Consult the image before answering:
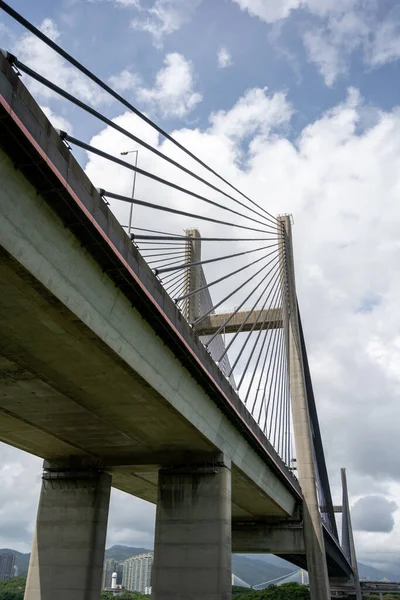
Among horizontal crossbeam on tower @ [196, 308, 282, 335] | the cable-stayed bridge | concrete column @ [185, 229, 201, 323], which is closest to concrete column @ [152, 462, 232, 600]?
the cable-stayed bridge

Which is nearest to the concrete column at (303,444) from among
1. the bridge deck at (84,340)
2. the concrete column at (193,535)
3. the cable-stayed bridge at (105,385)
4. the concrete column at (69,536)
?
the cable-stayed bridge at (105,385)

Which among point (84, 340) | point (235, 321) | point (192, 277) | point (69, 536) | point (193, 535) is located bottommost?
point (193, 535)

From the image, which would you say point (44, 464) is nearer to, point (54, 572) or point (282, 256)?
point (54, 572)

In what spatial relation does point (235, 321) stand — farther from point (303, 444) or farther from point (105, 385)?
point (105, 385)

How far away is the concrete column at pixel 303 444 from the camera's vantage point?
124 ft

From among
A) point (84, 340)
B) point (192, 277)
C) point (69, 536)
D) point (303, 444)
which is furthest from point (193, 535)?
point (303, 444)

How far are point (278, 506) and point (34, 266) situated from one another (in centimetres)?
2904

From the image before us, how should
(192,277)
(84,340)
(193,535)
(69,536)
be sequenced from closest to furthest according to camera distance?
(84,340) → (193,535) → (69,536) → (192,277)

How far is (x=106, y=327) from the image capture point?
597 inches

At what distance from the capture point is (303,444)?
41.2 meters

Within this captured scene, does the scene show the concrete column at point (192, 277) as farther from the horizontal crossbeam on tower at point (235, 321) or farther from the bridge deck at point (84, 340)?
the bridge deck at point (84, 340)

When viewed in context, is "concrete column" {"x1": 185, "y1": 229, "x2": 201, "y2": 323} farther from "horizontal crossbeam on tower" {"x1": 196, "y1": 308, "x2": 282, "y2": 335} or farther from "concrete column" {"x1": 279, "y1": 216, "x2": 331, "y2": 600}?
"concrete column" {"x1": 279, "y1": 216, "x2": 331, "y2": 600}

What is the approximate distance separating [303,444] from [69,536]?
1998 cm

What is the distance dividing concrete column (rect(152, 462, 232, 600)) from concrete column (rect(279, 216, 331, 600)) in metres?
15.9
